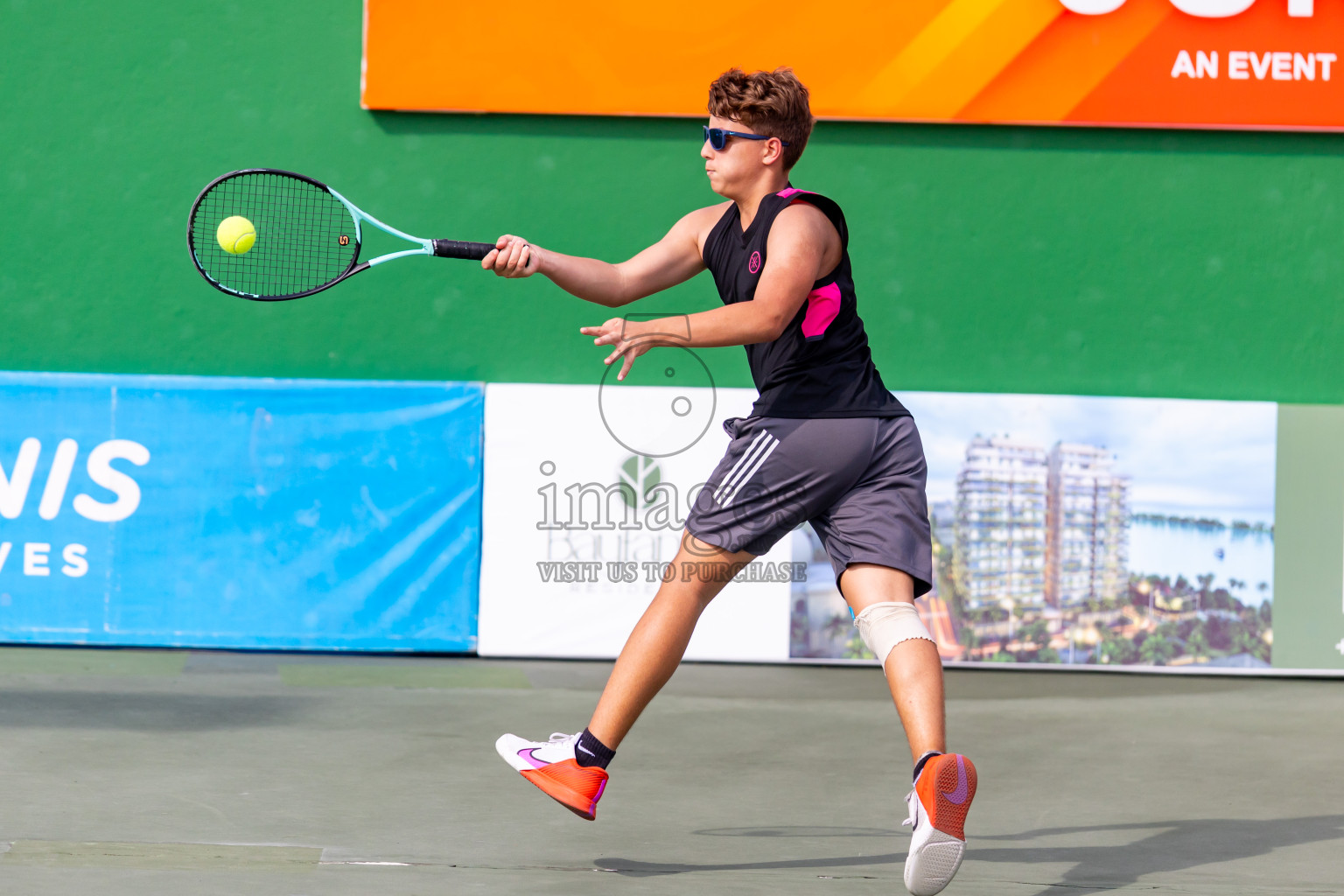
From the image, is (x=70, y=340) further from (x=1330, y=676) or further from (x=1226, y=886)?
(x=1330, y=676)

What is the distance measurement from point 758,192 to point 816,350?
1.20 ft

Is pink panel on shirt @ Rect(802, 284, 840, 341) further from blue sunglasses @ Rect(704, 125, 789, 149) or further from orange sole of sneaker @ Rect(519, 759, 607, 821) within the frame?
orange sole of sneaker @ Rect(519, 759, 607, 821)

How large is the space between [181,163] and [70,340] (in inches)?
34.0

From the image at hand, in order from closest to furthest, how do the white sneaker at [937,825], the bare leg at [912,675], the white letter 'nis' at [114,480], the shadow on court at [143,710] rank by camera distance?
the white sneaker at [937,825] < the bare leg at [912,675] < the shadow on court at [143,710] < the white letter 'nis' at [114,480]

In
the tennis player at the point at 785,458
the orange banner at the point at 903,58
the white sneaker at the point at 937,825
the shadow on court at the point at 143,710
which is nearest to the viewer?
the white sneaker at the point at 937,825

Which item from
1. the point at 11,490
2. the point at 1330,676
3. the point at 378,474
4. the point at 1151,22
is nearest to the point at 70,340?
the point at 11,490

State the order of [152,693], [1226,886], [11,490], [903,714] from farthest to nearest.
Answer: [11,490] → [152,693] → [1226,886] → [903,714]

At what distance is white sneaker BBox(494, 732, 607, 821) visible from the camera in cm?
286

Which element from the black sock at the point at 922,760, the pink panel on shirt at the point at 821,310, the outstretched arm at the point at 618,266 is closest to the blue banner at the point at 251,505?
the outstretched arm at the point at 618,266

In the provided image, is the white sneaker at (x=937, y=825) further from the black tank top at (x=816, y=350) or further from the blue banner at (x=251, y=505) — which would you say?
the blue banner at (x=251, y=505)

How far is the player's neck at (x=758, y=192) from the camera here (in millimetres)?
3023

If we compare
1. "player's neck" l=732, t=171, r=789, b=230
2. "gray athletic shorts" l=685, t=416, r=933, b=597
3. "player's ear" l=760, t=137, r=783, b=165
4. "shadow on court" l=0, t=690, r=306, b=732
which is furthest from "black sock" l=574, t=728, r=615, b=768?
"shadow on court" l=0, t=690, r=306, b=732

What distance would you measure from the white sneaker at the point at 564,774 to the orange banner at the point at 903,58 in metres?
3.53

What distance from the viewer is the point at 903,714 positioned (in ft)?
8.96
